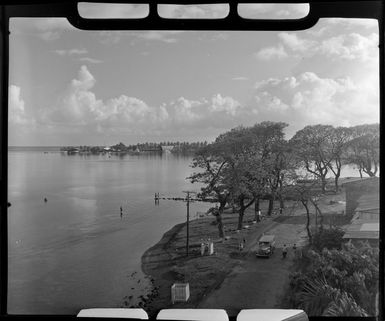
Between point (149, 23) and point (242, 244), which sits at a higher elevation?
point (149, 23)

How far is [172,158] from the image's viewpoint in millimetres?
2469

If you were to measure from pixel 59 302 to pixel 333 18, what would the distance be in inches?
90.7

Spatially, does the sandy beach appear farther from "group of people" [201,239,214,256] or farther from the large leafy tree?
the large leafy tree

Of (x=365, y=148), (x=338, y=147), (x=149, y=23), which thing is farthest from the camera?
(x=338, y=147)

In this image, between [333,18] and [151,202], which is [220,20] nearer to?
[333,18]

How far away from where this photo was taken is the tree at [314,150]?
2471mm

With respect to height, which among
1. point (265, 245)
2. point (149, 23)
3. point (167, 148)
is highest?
point (149, 23)

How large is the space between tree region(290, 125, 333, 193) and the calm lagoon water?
2.33 ft

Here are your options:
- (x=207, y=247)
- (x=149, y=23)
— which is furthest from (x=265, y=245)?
(x=149, y=23)

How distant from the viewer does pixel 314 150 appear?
253 cm

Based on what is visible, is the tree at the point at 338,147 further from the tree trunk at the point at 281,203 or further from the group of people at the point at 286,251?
the group of people at the point at 286,251

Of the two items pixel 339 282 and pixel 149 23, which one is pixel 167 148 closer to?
pixel 149 23

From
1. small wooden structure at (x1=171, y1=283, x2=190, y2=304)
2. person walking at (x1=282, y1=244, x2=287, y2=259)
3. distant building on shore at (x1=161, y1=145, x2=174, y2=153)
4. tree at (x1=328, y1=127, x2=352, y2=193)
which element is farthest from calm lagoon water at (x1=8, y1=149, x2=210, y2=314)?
tree at (x1=328, y1=127, x2=352, y2=193)

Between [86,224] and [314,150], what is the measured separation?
5.08 ft
